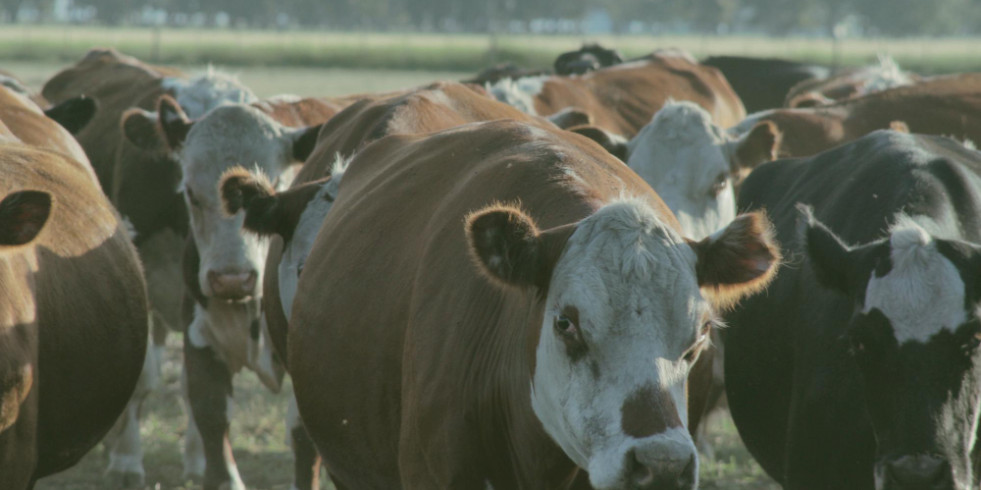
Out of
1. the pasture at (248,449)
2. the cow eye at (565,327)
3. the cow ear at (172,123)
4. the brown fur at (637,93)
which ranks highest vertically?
the cow eye at (565,327)

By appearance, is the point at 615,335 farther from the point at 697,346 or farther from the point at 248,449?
the point at 248,449

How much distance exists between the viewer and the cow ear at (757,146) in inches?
279

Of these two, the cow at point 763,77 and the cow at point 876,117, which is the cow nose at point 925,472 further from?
the cow at point 763,77

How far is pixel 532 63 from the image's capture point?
4250 centimetres

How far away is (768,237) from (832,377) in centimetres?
97

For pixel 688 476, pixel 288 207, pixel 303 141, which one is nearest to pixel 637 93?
pixel 303 141

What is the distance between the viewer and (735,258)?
339cm

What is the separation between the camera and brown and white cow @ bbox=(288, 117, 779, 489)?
312 centimetres

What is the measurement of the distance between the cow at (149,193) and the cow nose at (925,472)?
460 cm

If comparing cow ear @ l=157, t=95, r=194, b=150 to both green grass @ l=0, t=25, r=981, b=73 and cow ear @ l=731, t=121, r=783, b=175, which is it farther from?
green grass @ l=0, t=25, r=981, b=73

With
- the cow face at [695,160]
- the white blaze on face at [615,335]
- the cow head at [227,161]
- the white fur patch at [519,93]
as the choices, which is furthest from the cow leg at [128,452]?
the white blaze on face at [615,335]

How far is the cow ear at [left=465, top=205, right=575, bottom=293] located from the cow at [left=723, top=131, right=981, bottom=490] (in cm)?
117

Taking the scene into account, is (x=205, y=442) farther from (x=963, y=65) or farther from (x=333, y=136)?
(x=963, y=65)

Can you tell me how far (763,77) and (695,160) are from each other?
34.5 feet
